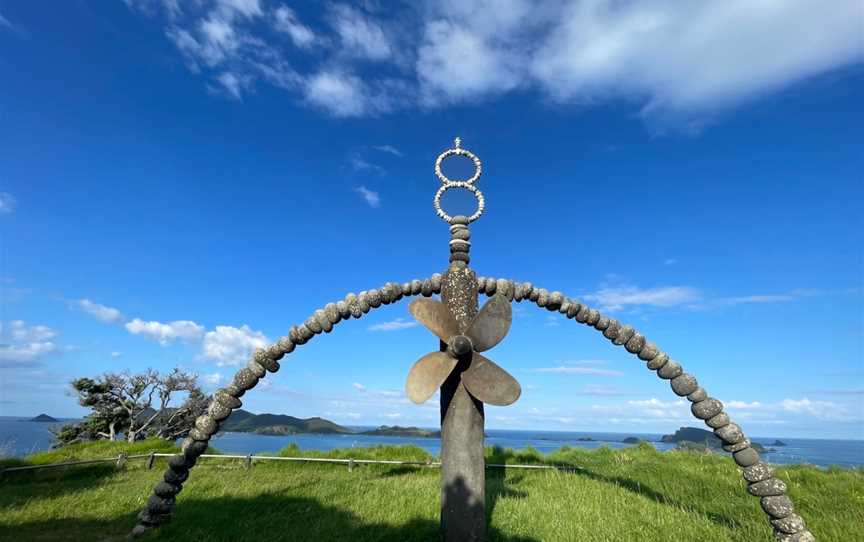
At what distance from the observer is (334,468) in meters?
13.9

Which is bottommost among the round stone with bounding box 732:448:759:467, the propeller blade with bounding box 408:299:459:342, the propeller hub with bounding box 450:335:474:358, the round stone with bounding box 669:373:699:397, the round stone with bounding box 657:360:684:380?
the round stone with bounding box 732:448:759:467

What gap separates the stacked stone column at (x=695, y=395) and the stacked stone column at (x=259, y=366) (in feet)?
4.66

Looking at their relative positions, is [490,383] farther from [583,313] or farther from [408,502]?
[408,502]

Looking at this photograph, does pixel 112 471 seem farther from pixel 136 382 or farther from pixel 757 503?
pixel 757 503

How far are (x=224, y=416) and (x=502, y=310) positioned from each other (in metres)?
4.86

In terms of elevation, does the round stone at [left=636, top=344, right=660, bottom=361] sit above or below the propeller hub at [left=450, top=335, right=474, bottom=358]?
above

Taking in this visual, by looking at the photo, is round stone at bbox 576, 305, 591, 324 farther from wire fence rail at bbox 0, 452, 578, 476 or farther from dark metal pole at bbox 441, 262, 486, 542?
wire fence rail at bbox 0, 452, 578, 476

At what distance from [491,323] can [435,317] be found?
79cm

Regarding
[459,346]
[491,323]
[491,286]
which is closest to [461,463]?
[459,346]

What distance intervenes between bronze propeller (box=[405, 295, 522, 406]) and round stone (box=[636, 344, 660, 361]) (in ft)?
9.07

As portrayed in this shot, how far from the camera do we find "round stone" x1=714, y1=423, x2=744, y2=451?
22.0ft

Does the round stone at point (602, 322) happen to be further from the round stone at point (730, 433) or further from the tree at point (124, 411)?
the tree at point (124, 411)

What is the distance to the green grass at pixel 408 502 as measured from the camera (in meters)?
7.12

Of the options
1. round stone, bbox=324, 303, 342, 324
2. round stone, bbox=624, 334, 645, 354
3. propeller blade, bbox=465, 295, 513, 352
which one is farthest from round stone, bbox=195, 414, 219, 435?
round stone, bbox=624, 334, 645, 354
